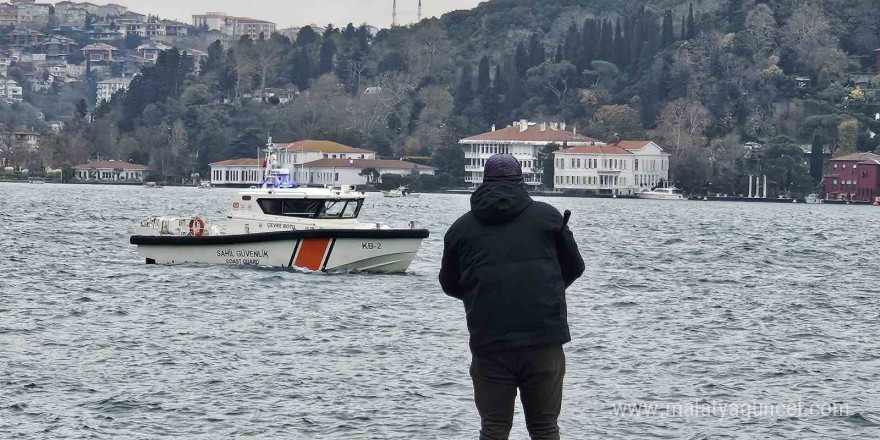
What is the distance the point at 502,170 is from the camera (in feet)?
44.5

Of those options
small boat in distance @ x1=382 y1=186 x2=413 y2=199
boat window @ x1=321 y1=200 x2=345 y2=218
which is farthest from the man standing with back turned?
small boat in distance @ x1=382 y1=186 x2=413 y2=199

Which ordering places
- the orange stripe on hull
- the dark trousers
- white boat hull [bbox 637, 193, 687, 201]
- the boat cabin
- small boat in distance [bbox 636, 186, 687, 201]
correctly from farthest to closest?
small boat in distance [bbox 636, 186, 687, 201], white boat hull [bbox 637, 193, 687, 201], the boat cabin, the orange stripe on hull, the dark trousers

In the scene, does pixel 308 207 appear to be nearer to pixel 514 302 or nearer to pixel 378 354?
pixel 378 354

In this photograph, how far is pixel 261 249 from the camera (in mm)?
41188

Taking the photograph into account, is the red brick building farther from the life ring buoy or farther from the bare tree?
the life ring buoy

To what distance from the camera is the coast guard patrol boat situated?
40.7 m

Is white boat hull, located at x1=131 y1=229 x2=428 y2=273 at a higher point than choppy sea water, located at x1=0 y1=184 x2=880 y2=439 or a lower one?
higher

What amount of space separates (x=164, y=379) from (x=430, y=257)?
3038cm

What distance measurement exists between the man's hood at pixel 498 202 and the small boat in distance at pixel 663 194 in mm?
172862

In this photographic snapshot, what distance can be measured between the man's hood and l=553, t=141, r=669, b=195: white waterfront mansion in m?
178

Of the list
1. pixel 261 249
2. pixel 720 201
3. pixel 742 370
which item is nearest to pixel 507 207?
pixel 742 370

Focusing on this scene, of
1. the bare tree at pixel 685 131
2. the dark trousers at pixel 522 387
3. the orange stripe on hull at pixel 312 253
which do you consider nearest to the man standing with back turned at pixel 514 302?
the dark trousers at pixel 522 387

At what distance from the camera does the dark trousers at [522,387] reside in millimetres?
13320

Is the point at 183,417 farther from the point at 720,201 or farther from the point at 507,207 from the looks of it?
the point at 720,201
